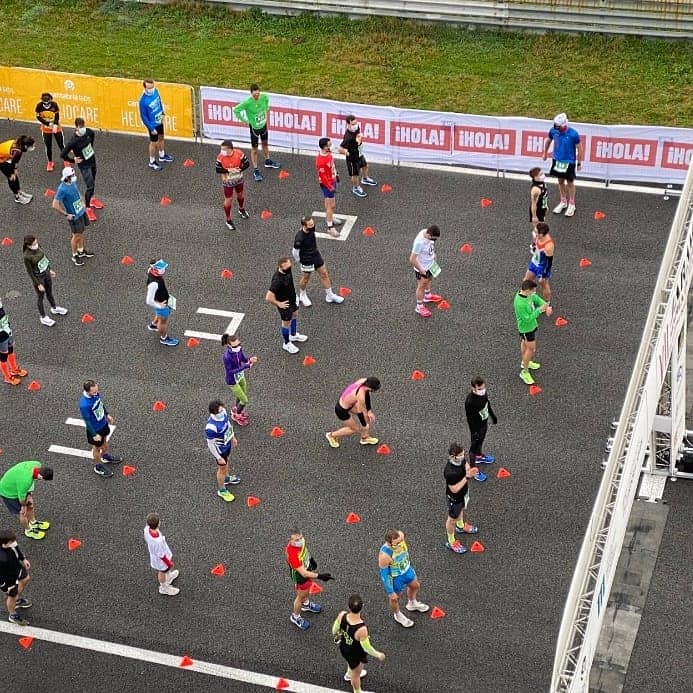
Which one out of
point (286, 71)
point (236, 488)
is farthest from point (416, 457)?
point (286, 71)

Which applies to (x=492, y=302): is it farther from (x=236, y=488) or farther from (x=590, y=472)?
(x=236, y=488)

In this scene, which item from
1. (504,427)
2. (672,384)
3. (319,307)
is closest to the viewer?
(672,384)

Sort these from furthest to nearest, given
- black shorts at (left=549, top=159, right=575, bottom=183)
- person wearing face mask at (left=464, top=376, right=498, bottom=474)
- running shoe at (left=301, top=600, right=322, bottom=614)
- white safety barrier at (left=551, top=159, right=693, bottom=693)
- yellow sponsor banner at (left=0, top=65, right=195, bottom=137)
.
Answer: yellow sponsor banner at (left=0, top=65, right=195, bottom=137), black shorts at (left=549, top=159, right=575, bottom=183), person wearing face mask at (left=464, top=376, right=498, bottom=474), running shoe at (left=301, top=600, right=322, bottom=614), white safety barrier at (left=551, top=159, right=693, bottom=693)

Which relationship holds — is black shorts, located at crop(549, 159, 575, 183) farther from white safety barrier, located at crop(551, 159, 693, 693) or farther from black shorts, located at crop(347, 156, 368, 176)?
white safety barrier, located at crop(551, 159, 693, 693)

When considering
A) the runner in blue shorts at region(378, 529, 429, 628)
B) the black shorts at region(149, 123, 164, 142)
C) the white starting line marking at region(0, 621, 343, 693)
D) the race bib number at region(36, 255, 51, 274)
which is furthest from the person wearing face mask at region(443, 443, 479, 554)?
the black shorts at region(149, 123, 164, 142)

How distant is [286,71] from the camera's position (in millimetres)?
27422

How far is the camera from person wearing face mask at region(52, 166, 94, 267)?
1989 centimetres

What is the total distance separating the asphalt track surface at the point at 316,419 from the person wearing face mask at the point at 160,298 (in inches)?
10.4

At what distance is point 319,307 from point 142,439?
3949mm

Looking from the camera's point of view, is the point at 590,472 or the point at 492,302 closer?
the point at 590,472

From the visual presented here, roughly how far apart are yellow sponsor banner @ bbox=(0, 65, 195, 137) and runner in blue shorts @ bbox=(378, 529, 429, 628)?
1245 cm

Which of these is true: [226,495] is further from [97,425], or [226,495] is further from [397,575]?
[397,575]

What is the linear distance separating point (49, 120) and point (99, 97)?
1.73m

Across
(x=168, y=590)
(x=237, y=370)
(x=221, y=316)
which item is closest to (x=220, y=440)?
(x=237, y=370)
